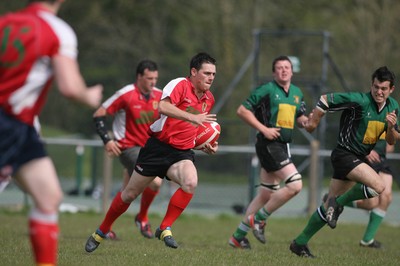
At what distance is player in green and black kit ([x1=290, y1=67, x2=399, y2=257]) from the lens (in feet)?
27.5

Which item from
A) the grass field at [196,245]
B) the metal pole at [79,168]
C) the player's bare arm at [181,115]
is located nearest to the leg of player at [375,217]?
the grass field at [196,245]

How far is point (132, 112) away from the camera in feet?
34.4

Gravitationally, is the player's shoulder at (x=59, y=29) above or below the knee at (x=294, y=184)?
above

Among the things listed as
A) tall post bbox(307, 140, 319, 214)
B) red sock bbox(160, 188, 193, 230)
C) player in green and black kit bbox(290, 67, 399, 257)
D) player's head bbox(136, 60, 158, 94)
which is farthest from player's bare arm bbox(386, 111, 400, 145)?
tall post bbox(307, 140, 319, 214)

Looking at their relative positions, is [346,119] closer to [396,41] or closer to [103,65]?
[396,41]

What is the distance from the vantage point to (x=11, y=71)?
17.7 ft

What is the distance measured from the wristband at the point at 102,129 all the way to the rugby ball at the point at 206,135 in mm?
1776

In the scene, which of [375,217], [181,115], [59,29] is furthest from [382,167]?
[59,29]

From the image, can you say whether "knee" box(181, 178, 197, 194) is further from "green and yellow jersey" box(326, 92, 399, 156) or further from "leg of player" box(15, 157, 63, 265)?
"leg of player" box(15, 157, 63, 265)

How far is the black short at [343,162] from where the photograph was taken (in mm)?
8492

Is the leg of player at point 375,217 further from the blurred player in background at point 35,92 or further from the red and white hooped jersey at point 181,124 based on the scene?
the blurred player in background at point 35,92

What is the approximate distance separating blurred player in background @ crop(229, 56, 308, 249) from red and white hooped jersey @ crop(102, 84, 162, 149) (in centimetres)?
131

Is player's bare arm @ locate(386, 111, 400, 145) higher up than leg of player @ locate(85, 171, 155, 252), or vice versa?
player's bare arm @ locate(386, 111, 400, 145)

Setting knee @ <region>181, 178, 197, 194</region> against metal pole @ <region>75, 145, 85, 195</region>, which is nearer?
knee @ <region>181, 178, 197, 194</region>
